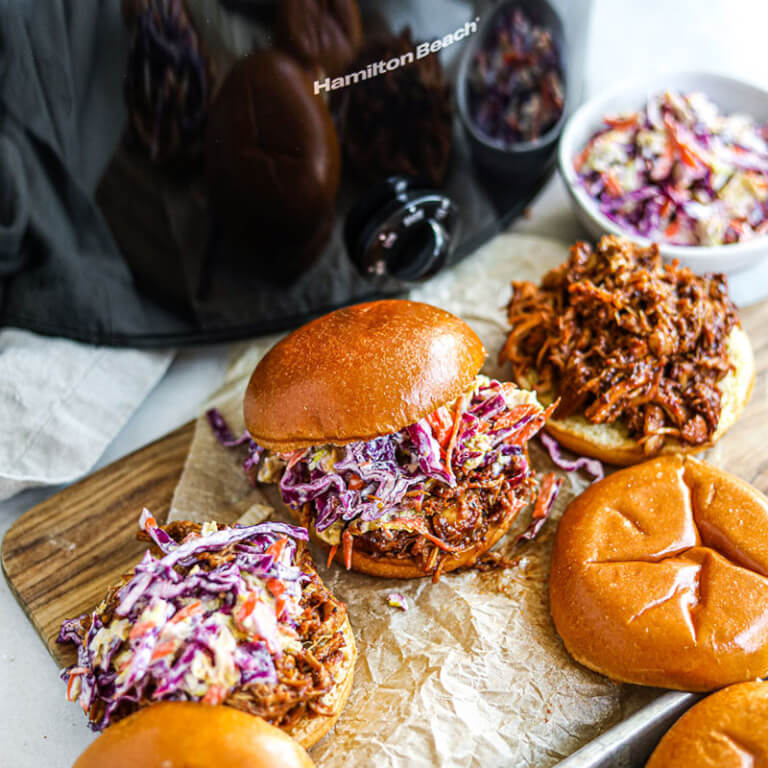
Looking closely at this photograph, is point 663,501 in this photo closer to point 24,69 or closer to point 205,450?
point 205,450

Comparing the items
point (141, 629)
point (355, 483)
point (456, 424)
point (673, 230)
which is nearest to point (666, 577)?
point (456, 424)

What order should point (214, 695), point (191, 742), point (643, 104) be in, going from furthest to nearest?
point (643, 104)
point (214, 695)
point (191, 742)

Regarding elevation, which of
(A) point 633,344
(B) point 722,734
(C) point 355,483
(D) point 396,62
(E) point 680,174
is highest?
(D) point 396,62

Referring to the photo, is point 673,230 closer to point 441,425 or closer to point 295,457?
point 441,425

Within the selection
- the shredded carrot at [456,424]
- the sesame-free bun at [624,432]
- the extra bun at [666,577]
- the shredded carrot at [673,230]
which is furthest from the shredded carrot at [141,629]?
the shredded carrot at [673,230]

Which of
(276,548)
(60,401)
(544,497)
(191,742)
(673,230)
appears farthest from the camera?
(673,230)

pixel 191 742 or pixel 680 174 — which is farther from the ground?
pixel 680 174

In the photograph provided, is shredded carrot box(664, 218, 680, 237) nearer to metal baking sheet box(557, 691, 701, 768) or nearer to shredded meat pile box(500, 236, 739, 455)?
shredded meat pile box(500, 236, 739, 455)

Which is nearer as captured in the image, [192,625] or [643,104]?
[192,625]
